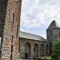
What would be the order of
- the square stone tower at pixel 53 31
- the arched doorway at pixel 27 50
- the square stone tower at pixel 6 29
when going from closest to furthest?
the square stone tower at pixel 6 29, the arched doorway at pixel 27 50, the square stone tower at pixel 53 31

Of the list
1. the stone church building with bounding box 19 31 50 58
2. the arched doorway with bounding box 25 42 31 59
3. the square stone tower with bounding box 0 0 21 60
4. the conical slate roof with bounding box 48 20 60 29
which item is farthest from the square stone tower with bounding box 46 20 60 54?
the square stone tower with bounding box 0 0 21 60

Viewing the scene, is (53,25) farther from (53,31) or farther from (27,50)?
(27,50)

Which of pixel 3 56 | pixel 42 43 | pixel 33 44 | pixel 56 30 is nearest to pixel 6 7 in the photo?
pixel 3 56

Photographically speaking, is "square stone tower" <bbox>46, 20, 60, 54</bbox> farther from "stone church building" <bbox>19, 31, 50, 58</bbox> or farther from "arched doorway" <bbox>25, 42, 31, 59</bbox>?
"arched doorway" <bbox>25, 42, 31, 59</bbox>

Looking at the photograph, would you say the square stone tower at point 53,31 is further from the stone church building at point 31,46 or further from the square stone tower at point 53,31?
the stone church building at point 31,46

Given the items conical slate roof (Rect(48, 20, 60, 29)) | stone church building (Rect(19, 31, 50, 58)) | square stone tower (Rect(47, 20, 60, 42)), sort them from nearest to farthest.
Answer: stone church building (Rect(19, 31, 50, 58)) → square stone tower (Rect(47, 20, 60, 42)) → conical slate roof (Rect(48, 20, 60, 29))

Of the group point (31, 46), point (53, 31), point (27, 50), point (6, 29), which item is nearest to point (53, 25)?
point (53, 31)

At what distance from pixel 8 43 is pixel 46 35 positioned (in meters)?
38.7

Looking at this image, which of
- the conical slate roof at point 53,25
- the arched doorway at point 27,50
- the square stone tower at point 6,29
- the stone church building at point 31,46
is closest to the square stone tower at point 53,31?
the conical slate roof at point 53,25

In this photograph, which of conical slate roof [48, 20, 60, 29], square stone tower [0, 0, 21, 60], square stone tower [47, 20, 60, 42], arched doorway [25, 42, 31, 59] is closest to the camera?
square stone tower [0, 0, 21, 60]

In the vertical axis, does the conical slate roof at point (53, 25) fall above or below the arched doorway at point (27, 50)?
above

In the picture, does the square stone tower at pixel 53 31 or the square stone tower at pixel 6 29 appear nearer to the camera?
the square stone tower at pixel 6 29

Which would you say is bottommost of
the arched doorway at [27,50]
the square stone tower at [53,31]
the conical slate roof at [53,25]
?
the arched doorway at [27,50]

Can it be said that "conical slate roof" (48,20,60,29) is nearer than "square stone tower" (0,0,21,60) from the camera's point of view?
No
